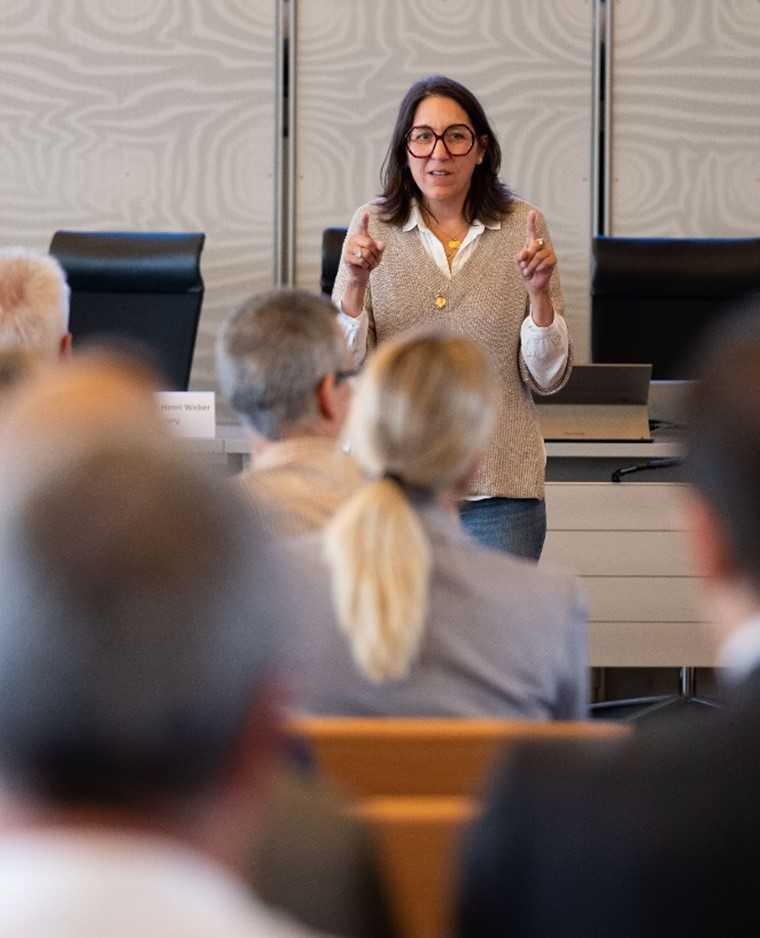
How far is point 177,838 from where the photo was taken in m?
0.54

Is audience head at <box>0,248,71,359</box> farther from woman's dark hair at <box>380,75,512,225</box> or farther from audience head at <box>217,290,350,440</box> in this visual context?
woman's dark hair at <box>380,75,512,225</box>

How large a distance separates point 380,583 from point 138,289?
11.9 ft

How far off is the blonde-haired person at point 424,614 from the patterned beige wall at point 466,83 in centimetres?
432

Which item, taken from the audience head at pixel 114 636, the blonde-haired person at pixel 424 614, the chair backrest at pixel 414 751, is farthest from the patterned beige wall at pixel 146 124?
the audience head at pixel 114 636

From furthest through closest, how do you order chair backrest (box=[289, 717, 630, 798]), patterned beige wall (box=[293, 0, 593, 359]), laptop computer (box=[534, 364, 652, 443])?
patterned beige wall (box=[293, 0, 593, 359])
laptop computer (box=[534, 364, 652, 443])
chair backrest (box=[289, 717, 630, 798])

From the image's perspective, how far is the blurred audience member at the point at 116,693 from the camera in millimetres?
510

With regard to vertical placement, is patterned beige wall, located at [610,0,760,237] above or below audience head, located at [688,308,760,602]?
above

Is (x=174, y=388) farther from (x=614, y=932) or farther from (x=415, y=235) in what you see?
(x=614, y=932)

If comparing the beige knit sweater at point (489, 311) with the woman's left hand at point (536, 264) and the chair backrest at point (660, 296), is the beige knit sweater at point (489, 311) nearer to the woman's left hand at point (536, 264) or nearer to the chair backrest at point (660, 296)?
the woman's left hand at point (536, 264)

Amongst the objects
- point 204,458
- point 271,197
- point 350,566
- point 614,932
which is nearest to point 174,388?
point 271,197

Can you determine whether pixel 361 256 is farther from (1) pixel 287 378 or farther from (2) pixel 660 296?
(2) pixel 660 296

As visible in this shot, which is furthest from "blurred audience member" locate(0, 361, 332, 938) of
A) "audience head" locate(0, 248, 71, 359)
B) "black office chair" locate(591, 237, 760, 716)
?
"black office chair" locate(591, 237, 760, 716)

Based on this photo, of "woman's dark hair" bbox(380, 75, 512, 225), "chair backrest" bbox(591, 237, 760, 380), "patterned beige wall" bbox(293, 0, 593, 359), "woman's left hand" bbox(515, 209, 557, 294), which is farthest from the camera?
"patterned beige wall" bbox(293, 0, 593, 359)

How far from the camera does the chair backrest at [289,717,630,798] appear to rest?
1.34m
